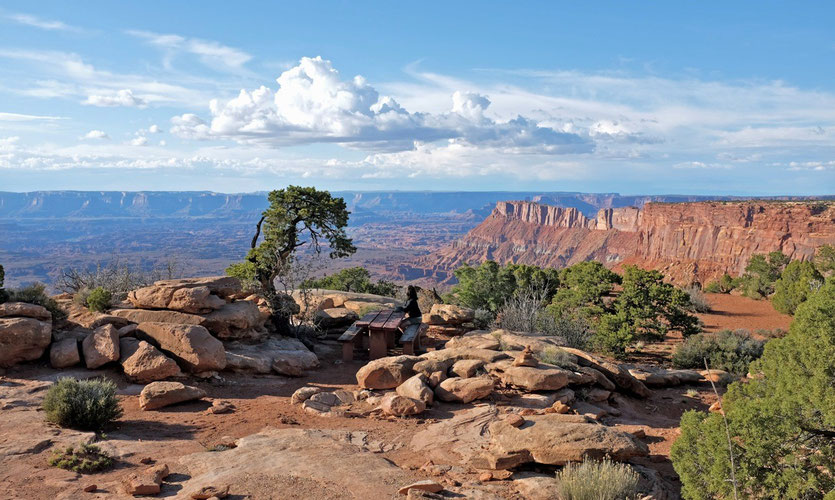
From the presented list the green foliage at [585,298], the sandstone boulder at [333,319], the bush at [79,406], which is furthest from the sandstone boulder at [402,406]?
the green foliage at [585,298]

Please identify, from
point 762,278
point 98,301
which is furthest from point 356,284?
point 762,278

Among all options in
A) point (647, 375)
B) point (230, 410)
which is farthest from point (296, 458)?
point (647, 375)

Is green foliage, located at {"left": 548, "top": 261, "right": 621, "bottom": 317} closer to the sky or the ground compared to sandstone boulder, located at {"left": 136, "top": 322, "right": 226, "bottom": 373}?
closer to the ground

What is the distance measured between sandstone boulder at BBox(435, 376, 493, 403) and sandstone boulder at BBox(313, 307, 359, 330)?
670 centimetres

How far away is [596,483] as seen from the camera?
18.4 ft

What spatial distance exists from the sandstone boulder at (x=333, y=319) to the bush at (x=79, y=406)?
7.26m

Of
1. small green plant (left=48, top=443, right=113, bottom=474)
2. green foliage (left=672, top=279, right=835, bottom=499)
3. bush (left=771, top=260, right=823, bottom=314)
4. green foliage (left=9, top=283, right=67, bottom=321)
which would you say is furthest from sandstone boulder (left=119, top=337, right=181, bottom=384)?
bush (left=771, top=260, right=823, bottom=314)

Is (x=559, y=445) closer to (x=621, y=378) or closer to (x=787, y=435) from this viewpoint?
(x=787, y=435)

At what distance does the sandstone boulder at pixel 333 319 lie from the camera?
15.5 m

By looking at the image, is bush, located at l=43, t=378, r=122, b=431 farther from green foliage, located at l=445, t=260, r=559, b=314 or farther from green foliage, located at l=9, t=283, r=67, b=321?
green foliage, located at l=445, t=260, r=559, b=314

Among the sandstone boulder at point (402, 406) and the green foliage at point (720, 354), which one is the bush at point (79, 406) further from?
the green foliage at point (720, 354)

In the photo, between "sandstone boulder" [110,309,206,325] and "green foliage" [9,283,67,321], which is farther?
"sandstone boulder" [110,309,206,325]

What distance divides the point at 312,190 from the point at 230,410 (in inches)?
297

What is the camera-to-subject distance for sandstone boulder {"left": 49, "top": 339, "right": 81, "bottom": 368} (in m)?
10.0
